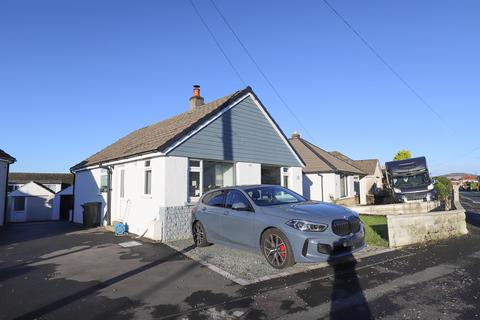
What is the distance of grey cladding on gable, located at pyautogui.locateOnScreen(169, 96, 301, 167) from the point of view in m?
11.4

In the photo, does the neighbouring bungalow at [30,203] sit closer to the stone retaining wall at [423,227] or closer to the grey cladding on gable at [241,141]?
the grey cladding on gable at [241,141]

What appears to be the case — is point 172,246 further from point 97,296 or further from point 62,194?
point 62,194

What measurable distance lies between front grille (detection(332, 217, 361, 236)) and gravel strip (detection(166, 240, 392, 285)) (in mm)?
1040

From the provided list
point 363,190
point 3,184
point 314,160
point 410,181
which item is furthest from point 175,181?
point 363,190

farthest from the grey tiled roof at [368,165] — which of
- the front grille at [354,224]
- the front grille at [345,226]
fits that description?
the front grille at [345,226]

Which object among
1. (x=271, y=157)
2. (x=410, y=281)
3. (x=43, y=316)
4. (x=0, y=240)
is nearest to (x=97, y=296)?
(x=43, y=316)

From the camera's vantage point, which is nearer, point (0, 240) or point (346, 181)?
point (0, 240)

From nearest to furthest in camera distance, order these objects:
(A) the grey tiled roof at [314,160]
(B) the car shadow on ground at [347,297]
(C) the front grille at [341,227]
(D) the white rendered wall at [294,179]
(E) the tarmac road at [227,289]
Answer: (B) the car shadow on ground at [347,297], (E) the tarmac road at [227,289], (C) the front grille at [341,227], (D) the white rendered wall at [294,179], (A) the grey tiled roof at [314,160]

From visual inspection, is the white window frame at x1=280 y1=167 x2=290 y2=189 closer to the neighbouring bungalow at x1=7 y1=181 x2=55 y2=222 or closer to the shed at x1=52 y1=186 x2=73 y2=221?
the shed at x1=52 y1=186 x2=73 y2=221

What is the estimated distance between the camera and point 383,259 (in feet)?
23.7

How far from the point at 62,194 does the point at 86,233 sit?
2725cm

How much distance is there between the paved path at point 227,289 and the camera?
14.4ft

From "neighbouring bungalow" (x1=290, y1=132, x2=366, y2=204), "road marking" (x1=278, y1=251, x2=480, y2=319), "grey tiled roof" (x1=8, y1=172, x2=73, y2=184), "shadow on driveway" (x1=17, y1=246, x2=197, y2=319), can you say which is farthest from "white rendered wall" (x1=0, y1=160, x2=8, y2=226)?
"grey tiled roof" (x1=8, y1=172, x2=73, y2=184)

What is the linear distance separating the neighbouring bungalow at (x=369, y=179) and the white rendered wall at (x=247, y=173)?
61.8 feet
